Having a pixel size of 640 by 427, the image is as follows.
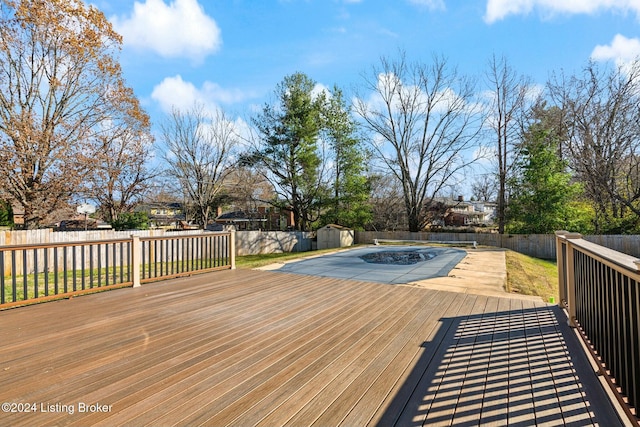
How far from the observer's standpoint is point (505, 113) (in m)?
16.4

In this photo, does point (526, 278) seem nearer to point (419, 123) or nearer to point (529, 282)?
point (529, 282)

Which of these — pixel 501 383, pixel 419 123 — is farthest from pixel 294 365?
pixel 419 123

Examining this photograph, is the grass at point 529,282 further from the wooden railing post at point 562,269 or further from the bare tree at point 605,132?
the bare tree at point 605,132

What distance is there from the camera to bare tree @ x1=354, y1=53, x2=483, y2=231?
680 inches

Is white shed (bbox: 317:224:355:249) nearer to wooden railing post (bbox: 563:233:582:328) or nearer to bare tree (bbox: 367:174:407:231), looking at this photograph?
bare tree (bbox: 367:174:407:231)

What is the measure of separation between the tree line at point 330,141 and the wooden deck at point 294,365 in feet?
34.2

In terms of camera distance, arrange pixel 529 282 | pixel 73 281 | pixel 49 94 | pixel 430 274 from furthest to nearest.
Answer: pixel 49 94
pixel 529 282
pixel 430 274
pixel 73 281

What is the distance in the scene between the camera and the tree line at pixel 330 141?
10.5 m

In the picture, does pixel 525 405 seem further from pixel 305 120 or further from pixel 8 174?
pixel 305 120

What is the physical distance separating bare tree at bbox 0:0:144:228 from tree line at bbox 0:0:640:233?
0.04 m

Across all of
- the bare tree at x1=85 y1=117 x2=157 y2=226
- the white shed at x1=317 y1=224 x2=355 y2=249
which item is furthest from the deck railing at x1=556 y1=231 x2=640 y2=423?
the bare tree at x1=85 y1=117 x2=157 y2=226

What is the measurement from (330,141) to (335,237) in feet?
19.8

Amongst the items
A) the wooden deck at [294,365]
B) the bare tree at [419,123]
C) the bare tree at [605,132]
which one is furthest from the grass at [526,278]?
the bare tree at [419,123]

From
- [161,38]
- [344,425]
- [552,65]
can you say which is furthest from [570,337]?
[552,65]
